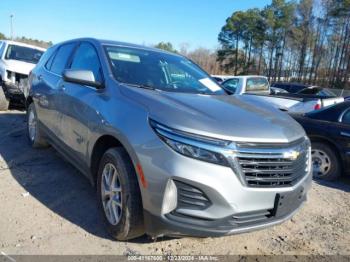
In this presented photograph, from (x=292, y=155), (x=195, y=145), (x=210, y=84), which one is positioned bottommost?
(x=292, y=155)

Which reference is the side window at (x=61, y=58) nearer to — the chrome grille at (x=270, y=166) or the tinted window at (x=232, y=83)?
the chrome grille at (x=270, y=166)

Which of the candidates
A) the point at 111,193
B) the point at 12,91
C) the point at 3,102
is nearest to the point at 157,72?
the point at 111,193

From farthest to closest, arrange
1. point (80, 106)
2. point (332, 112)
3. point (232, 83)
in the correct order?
point (232, 83)
point (332, 112)
point (80, 106)

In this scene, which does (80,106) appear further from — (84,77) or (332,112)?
(332,112)

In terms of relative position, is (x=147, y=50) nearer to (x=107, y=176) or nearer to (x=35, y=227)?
(x=107, y=176)

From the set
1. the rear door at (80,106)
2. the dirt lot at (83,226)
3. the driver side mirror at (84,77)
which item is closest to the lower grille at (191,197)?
the dirt lot at (83,226)

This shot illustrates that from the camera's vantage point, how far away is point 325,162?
571cm

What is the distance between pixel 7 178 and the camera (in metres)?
4.54

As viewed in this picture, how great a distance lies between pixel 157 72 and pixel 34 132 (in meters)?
2.69

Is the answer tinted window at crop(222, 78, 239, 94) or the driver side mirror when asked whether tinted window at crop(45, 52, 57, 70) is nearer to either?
the driver side mirror

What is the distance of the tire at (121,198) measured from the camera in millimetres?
2896

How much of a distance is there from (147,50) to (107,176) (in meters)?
1.80

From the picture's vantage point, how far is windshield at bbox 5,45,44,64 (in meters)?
10.2

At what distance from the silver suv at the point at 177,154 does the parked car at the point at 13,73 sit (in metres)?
5.94
